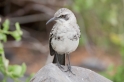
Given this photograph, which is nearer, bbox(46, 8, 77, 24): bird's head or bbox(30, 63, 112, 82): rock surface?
bbox(30, 63, 112, 82): rock surface

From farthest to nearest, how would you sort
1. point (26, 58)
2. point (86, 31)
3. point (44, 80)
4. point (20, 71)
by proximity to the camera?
point (86, 31) < point (26, 58) < point (20, 71) < point (44, 80)

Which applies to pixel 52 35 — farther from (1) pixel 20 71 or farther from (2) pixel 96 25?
(2) pixel 96 25

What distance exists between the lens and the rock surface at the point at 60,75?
3.64 metres

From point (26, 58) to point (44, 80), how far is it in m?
5.30

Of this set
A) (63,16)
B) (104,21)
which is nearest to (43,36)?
(104,21)

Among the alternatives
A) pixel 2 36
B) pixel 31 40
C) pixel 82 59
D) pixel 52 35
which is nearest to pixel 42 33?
pixel 31 40

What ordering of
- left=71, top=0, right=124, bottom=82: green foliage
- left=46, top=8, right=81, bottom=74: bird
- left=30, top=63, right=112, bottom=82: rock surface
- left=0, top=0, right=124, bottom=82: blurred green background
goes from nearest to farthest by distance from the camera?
left=30, top=63, right=112, bottom=82: rock surface < left=46, top=8, right=81, bottom=74: bird < left=71, top=0, right=124, bottom=82: green foliage < left=0, top=0, right=124, bottom=82: blurred green background

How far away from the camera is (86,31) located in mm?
9461

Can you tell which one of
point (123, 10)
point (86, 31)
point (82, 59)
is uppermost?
point (123, 10)

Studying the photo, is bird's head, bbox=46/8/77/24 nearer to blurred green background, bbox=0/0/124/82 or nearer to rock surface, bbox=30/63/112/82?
rock surface, bbox=30/63/112/82

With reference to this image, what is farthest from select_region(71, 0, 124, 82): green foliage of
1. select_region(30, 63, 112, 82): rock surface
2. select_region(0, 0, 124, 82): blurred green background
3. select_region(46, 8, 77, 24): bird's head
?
select_region(30, 63, 112, 82): rock surface

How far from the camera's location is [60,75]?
3.80 meters

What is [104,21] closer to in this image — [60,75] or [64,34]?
[64,34]

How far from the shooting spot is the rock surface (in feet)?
11.9
